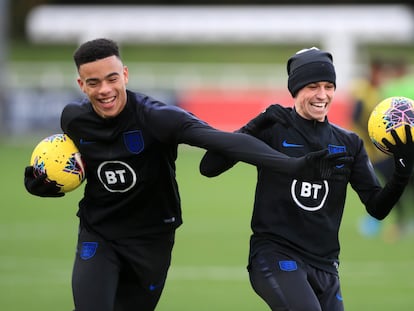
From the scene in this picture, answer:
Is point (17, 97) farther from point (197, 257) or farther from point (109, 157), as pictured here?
point (109, 157)

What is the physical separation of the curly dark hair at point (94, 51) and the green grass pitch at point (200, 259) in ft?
13.2

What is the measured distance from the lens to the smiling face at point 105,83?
6691 millimetres

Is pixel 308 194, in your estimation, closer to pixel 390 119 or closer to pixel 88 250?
pixel 390 119

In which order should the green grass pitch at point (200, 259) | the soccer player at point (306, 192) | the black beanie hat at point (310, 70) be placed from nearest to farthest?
the soccer player at point (306, 192) → the black beanie hat at point (310, 70) → the green grass pitch at point (200, 259)

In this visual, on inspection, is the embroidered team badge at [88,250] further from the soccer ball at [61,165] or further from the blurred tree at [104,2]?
the blurred tree at [104,2]

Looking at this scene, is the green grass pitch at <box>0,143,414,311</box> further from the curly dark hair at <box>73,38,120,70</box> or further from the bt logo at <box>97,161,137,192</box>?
the curly dark hair at <box>73,38,120,70</box>

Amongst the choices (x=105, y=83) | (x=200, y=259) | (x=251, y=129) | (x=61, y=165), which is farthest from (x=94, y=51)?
(x=200, y=259)

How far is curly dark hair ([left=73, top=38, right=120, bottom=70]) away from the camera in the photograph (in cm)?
671

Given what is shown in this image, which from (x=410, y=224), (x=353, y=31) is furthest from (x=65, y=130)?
(x=353, y=31)

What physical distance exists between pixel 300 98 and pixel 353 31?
29096 mm

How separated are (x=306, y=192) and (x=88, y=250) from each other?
4.84 ft

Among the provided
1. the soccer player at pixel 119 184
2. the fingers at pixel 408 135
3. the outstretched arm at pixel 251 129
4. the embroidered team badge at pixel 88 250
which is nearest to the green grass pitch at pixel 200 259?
the soccer player at pixel 119 184

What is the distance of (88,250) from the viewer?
272 inches

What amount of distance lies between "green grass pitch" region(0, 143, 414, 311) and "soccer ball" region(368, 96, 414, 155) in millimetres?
3816
